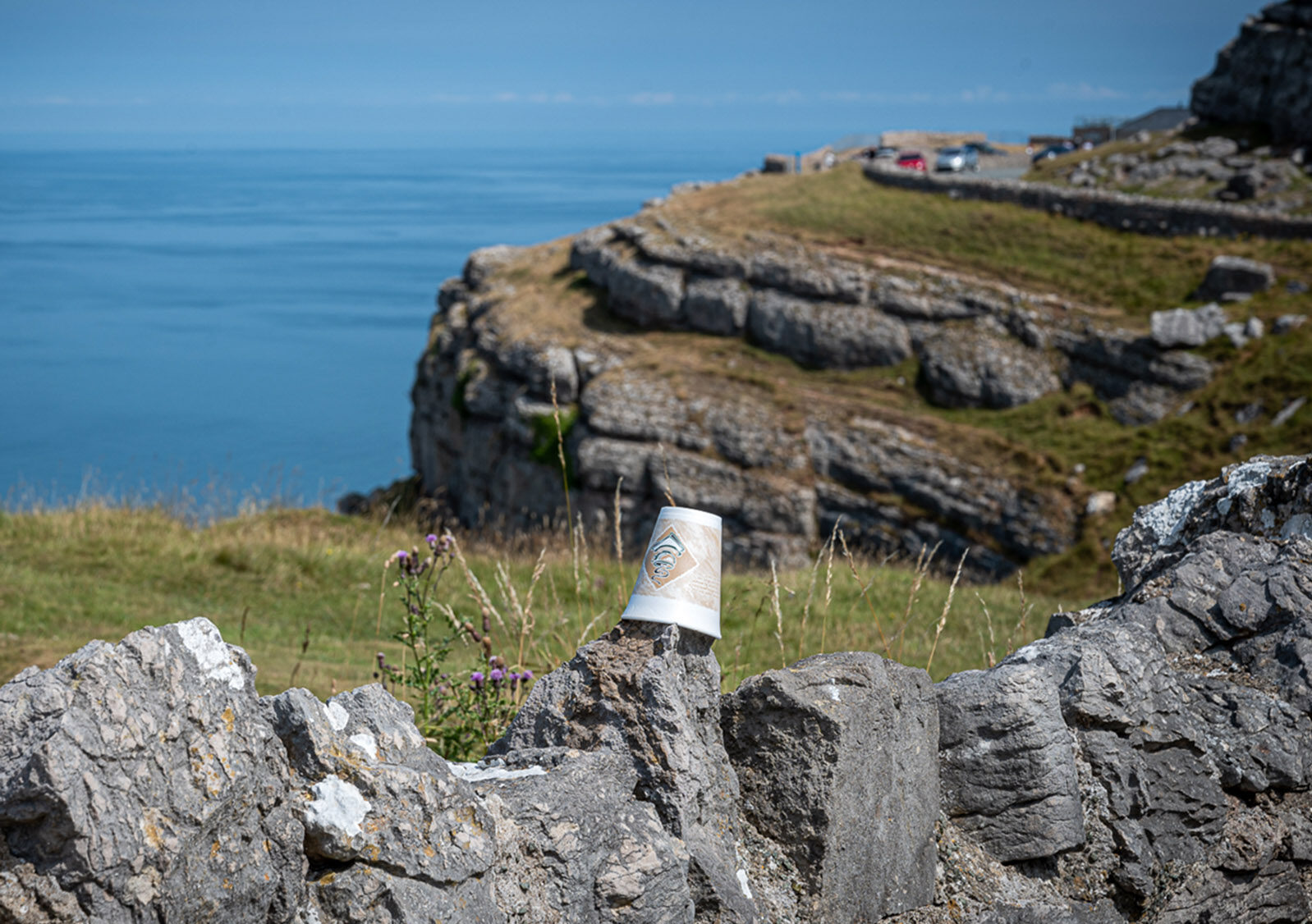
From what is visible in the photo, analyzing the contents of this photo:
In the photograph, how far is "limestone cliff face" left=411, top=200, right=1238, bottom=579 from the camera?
107 ft

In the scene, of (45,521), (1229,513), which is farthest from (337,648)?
(1229,513)

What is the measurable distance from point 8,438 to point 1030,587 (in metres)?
85.0

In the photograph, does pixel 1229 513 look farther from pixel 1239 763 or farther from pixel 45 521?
pixel 45 521

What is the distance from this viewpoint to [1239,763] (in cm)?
407

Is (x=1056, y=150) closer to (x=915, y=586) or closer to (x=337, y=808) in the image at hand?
(x=915, y=586)

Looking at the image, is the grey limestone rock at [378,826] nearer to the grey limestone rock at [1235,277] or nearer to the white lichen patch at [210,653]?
the white lichen patch at [210,653]

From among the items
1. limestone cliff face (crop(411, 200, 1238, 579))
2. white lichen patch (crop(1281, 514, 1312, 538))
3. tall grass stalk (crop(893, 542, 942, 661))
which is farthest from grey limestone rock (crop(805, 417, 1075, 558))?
white lichen patch (crop(1281, 514, 1312, 538))

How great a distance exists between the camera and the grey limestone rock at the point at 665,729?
3.12 metres

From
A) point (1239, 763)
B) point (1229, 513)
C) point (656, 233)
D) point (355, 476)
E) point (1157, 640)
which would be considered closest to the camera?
point (1239, 763)

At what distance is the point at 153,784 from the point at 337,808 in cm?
46

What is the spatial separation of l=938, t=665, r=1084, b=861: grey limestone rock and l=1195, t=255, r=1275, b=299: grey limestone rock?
1426 inches

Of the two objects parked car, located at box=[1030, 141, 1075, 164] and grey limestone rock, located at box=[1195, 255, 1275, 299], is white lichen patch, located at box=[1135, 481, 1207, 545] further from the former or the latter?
parked car, located at box=[1030, 141, 1075, 164]

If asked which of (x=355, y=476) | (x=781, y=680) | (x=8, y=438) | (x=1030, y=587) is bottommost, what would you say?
(x=355, y=476)

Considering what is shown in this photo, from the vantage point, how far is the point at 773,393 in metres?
37.8
